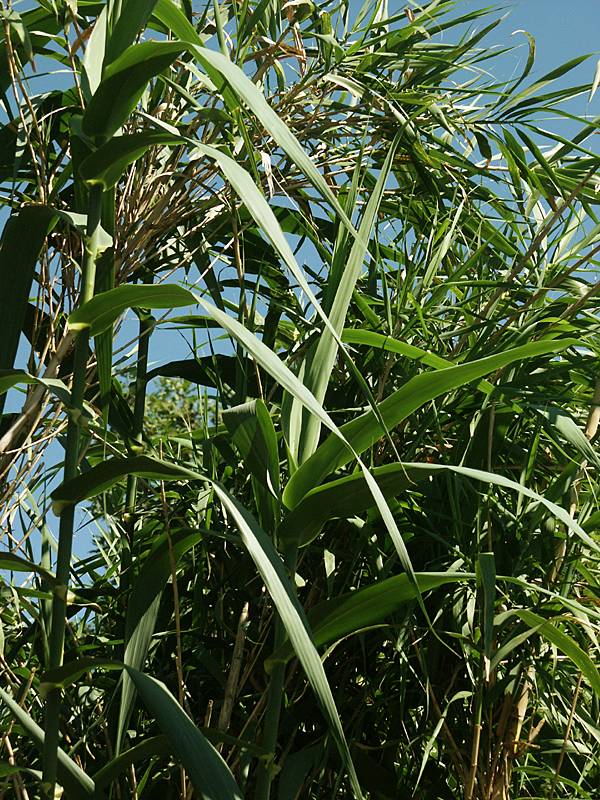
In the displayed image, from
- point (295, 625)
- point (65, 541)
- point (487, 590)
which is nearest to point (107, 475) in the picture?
point (65, 541)

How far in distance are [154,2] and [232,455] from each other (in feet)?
1.22

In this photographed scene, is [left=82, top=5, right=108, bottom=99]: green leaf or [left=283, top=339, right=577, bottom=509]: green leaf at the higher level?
[left=82, top=5, right=108, bottom=99]: green leaf

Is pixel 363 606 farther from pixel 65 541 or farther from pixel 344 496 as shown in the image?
pixel 65 541

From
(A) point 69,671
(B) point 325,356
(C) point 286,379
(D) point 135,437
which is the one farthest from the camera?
(D) point 135,437

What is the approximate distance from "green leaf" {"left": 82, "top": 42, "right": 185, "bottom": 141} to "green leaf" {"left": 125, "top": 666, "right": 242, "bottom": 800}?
0.37m

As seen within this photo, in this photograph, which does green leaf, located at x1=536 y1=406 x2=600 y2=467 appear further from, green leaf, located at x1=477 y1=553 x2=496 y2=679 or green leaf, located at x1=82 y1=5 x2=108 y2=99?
green leaf, located at x1=82 y1=5 x2=108 y2=99

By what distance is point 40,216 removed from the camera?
0.62 m

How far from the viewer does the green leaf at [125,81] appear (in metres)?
0.56

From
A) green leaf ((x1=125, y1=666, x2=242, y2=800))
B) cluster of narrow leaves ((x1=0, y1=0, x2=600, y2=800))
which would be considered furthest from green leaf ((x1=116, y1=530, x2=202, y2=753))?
green leaf ((x1=125, y1=666, x2=242, y2=800))

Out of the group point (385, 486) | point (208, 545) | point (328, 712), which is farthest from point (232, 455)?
point (328, 712)

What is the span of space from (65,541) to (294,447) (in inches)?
7.1

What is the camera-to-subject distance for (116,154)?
585 millimetres

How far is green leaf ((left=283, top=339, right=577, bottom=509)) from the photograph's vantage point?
602 millimetres

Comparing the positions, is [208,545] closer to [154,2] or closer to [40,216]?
[40,216]
